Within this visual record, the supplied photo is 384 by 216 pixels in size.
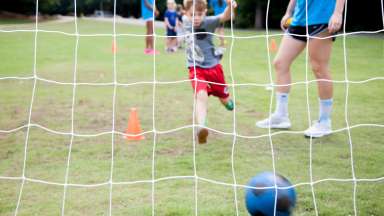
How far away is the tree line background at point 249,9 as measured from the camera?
16.1 m

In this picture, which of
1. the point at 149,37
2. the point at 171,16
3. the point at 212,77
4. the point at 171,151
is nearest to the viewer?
the point at 171,151

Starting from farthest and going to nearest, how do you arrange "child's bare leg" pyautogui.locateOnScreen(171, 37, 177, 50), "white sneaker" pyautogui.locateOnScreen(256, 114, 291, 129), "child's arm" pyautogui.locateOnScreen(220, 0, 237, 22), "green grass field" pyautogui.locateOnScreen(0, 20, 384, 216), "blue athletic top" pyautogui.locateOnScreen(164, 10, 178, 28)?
"blue athletic top" pyautogui.locateOnScreen(164, 10, 178, 28) → "child's bare leg" pyautogui.locateOnScreen(171, 37, 177, 50) → "white sneaker" pyautogui.locateOnScreen(256, 114, 291, 129) → "child's arm" pyautogui.locateOnScreen(220, 0, 237, 22) → "green grass field" pyautogui.locateOnScreen(0, 20, 384, 216)

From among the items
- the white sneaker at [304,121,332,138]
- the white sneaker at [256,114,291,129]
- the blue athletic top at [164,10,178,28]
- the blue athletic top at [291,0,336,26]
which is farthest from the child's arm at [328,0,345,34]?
the blue athletic top at [164,10,178,28]

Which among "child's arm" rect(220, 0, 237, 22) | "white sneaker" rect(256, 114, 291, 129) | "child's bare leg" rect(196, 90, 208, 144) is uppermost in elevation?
"child's arm" rect(220, 0, 237, 22)

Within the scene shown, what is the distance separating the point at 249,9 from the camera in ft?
77.8

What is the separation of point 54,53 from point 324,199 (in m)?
7.64

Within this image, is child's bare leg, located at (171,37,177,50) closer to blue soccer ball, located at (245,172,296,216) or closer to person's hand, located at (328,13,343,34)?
person's hand, located at (328,13,343,34)

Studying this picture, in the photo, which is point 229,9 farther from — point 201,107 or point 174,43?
point 174,43

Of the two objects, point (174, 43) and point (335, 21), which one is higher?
point (335, 21)

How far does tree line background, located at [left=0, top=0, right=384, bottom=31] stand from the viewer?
52.7 ft

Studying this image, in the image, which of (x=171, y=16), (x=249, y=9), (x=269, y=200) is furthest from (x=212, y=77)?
(x=249, y=9)

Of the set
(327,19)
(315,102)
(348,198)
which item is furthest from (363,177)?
(315,102)

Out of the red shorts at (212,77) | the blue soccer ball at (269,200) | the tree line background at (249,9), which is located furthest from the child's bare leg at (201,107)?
the tree line background at (249,9)

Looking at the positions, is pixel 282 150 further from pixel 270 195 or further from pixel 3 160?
pixel 3 160
